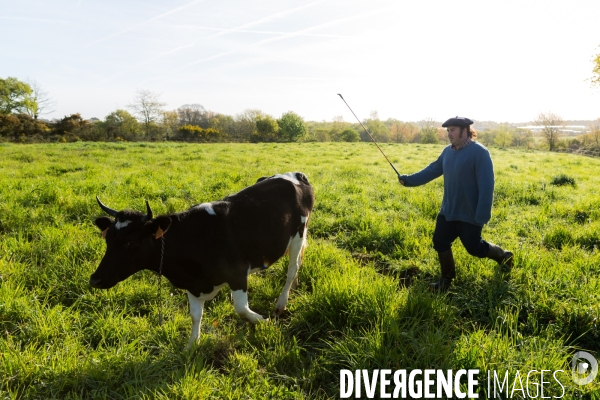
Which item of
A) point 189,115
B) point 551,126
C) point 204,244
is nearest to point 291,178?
point 204,244

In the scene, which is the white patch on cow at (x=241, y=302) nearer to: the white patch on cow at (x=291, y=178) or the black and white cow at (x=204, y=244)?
the black and white cow at (x=204, y=244)

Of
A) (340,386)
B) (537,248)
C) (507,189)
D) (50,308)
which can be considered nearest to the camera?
(340,386)

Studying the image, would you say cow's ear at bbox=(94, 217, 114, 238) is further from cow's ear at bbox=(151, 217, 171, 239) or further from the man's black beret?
the man's black beret

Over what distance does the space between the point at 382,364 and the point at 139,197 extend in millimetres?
6965

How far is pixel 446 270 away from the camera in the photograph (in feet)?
14.8

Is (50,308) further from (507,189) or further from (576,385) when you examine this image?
(507,189)

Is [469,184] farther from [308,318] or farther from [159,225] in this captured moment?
[159,225]

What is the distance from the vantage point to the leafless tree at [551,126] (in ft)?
180

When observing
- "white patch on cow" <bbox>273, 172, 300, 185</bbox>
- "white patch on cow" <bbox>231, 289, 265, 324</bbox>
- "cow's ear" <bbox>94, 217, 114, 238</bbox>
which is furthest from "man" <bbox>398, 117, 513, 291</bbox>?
Result: "cow's ear" <bbox>94, 217, 114, 238</bbox>

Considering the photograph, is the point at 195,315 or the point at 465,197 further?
the point at 465,197

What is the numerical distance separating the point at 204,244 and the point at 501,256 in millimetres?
3774

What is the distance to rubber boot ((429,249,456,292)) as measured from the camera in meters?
4.42

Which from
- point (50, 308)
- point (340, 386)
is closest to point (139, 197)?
point (50, 308)

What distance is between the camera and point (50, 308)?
3.82 metres
